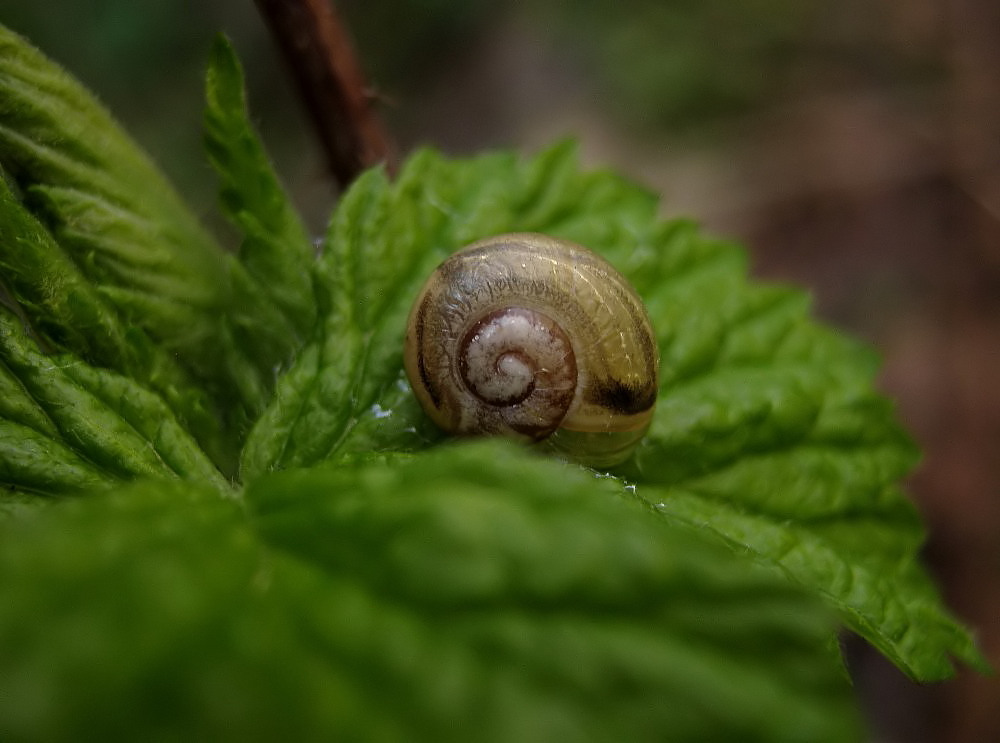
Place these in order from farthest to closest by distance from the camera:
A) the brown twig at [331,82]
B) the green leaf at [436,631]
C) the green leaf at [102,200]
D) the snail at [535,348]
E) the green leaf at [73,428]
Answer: the brown twig at [331,82] < the snail at [535,348] < the green leaf at [102,200] < the green leaf at [73,428] < the green leaf at [436,631]

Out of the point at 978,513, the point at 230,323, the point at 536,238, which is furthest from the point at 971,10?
the point at 230,323

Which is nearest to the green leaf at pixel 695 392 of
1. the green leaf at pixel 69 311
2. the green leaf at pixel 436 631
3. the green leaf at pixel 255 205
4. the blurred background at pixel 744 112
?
the green leaf at pixel 255 205

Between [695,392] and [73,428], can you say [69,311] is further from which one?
[695,392]

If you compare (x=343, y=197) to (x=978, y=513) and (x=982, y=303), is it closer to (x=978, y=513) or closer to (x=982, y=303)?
(x=978, y=513)

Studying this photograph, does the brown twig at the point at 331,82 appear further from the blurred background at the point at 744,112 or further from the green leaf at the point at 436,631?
the blurred background at the point at 744,112

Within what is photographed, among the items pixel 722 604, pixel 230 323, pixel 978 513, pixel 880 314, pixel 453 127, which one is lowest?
pixel 722 604

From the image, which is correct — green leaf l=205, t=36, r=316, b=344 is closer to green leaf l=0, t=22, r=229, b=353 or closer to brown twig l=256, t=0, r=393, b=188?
green leaf l=0, t=22, r=229, b=353

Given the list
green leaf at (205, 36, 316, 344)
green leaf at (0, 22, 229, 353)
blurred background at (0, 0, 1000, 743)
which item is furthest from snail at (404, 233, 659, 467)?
blurred background at (0, 0, 1000, 743)
